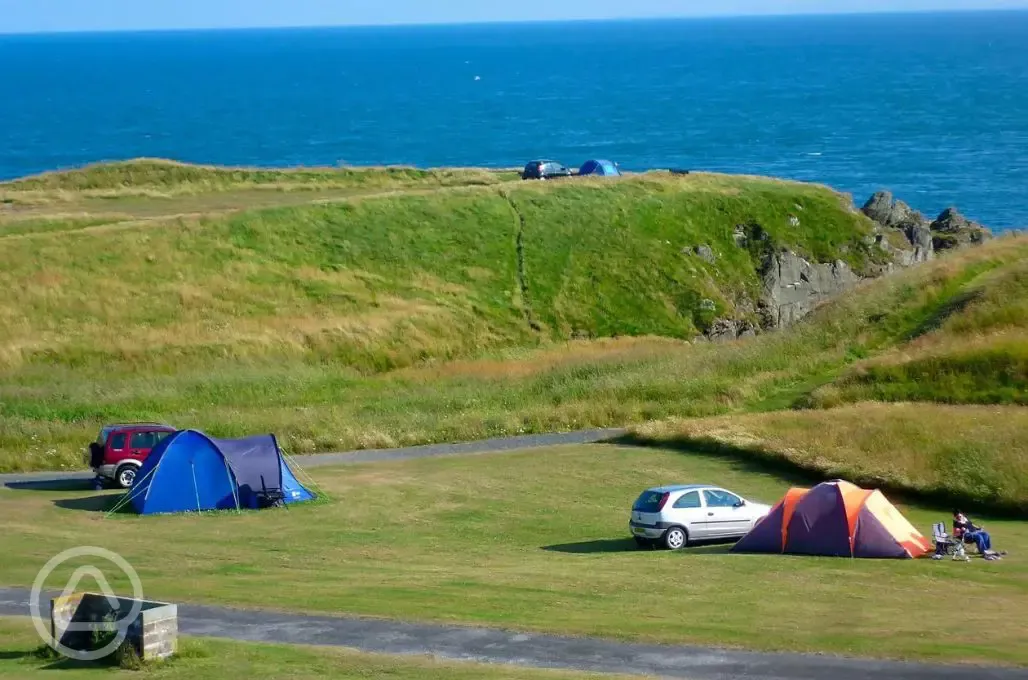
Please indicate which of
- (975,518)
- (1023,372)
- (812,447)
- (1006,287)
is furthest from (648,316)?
(975,518)

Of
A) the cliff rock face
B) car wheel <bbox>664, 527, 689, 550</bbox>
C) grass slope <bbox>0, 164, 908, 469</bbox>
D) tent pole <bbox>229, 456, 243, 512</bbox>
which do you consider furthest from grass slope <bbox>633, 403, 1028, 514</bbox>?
the cliff rock face

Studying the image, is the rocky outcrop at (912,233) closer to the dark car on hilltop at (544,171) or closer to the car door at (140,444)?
the dark car on hilltop at (544,171)

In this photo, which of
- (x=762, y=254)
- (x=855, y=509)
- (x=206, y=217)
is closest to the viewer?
(x=855, y=509)

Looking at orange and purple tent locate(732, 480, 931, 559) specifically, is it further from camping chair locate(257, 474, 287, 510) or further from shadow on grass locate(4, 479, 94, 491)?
shadow on grass locate(4, 479, 94, 491)

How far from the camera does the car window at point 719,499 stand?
31.7m

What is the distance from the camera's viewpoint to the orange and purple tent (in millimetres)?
29891

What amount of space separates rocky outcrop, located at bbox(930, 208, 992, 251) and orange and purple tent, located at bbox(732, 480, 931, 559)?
56.5 meters

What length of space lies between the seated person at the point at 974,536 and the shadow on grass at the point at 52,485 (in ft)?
75.6

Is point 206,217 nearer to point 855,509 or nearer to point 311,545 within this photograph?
point 311,545

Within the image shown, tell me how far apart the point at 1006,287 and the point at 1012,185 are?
3176 inches

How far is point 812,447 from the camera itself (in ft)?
138

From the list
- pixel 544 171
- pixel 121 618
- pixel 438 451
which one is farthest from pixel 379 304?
pixel 121 618

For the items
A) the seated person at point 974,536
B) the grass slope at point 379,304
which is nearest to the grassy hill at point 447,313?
the grass slope at point 379,304

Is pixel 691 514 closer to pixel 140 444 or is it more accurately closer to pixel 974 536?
pixel 974 536
